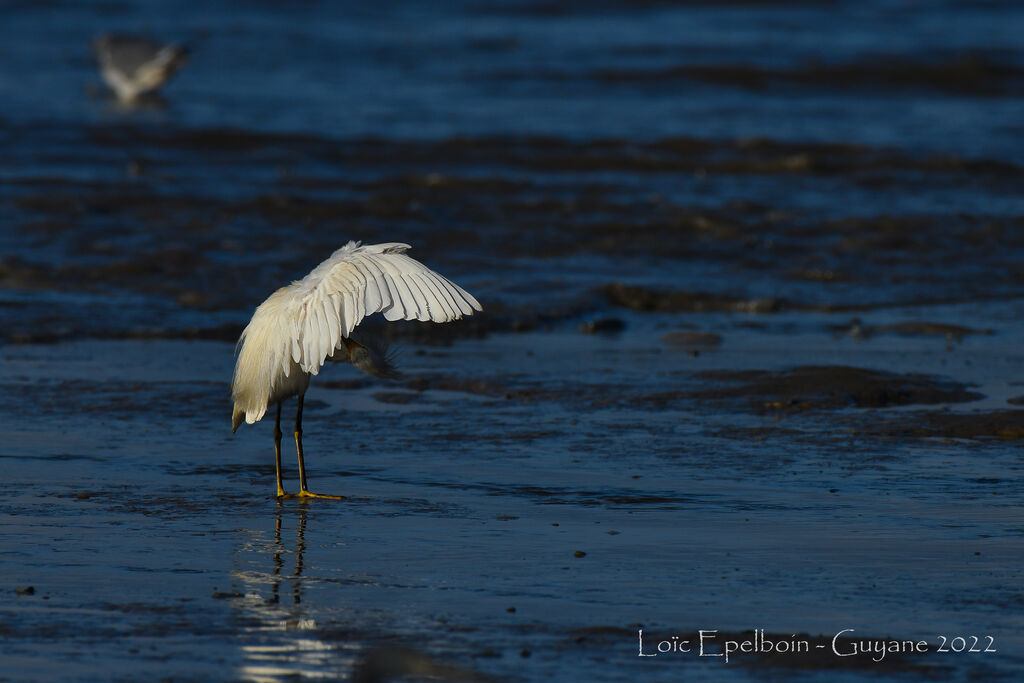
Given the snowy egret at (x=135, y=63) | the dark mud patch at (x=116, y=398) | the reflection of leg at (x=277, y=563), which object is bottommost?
the reflection of leg at (x=277, y=563)

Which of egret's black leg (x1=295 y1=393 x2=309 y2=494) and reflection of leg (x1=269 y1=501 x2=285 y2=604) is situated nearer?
reflection of leg (x1=269 y1=501 x2=285 y2=604)

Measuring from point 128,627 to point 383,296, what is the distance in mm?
1703

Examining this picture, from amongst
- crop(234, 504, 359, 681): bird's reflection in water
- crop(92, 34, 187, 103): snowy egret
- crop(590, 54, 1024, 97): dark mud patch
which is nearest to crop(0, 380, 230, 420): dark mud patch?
crop(234, 504, 359, 681): bird's reflection in water

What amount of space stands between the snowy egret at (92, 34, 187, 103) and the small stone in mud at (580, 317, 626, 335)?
41.2 ft

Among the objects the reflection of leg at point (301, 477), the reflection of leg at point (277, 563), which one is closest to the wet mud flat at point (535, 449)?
the reflection of leg at point (277, 563)

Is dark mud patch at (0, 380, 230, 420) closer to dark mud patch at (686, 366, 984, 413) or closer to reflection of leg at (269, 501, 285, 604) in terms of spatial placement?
reflection of leg at (269, 501, 285, 604)

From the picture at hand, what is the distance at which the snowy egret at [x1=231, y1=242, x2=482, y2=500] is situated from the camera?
5371mm

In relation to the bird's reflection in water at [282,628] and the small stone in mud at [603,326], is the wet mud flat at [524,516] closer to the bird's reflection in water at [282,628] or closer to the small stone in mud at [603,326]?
the bird's reflection in water at [282,628]

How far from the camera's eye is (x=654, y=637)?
4.08 m

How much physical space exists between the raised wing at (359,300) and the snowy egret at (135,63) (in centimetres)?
1537

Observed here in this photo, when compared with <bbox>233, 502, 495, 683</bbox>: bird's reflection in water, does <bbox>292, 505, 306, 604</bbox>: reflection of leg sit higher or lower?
higher

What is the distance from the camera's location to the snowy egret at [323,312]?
5.37 metres

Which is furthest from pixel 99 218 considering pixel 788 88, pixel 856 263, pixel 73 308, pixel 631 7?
pixel 631 7

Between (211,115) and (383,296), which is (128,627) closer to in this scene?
(383,296)
